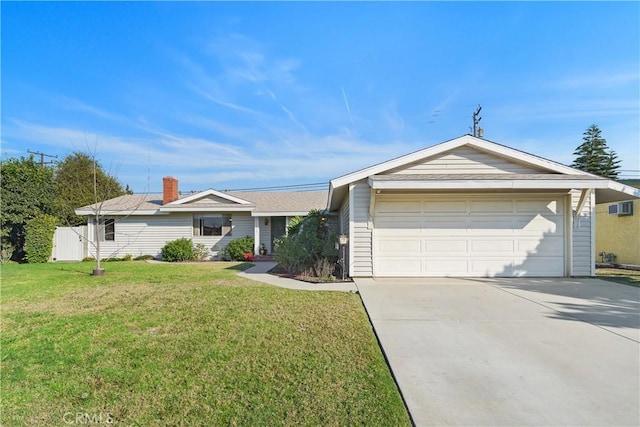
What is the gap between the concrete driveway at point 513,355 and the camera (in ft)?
8.77

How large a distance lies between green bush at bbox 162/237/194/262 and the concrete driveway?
12.6m

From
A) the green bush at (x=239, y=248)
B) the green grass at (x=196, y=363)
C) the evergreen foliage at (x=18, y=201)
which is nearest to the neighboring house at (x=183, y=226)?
the green bush at (x=239, y=248)

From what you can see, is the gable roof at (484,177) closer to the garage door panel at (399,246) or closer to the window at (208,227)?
the garage door panel at (399,246)

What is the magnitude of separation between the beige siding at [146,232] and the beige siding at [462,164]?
43.2 feet

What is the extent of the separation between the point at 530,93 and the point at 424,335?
12798mm

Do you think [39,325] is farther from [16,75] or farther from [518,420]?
[16,75]

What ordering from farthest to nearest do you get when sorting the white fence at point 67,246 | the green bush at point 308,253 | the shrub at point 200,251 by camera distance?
the white fence at point 67,246 → the shrub at point 200,251 → the green bush at point 308,253

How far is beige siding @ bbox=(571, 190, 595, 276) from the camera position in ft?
30.1

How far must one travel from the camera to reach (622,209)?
14.6 meters

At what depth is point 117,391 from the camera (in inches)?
117

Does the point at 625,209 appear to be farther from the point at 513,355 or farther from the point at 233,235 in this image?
the point at 233,235

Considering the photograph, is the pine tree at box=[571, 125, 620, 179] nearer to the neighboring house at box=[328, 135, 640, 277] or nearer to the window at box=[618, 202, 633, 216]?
the window at box=[618, 202, 633, 216]

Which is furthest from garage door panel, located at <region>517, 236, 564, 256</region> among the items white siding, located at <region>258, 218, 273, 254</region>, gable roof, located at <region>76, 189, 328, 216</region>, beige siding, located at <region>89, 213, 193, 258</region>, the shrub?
beige siding, located at <region>89, 213, 193, 258</region>

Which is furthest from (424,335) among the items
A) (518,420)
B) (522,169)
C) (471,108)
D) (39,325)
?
(471,108)
